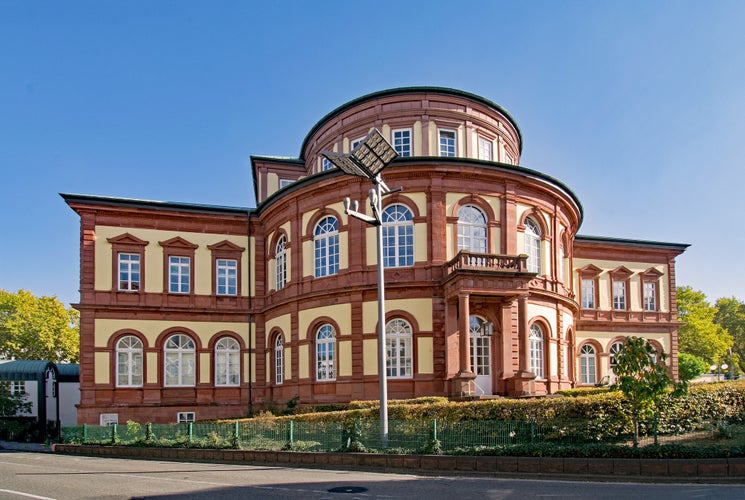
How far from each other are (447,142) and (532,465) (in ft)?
67.8

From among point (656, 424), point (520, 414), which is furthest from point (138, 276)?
point (656, 424)

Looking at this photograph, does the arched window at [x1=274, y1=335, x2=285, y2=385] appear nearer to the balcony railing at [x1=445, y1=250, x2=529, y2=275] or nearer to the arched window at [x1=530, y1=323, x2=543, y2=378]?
the balcony railing at [x1=445, y1=250, x2=529, y2=275]

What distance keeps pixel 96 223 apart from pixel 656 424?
27873 mm

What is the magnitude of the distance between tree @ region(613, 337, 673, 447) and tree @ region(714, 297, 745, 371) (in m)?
76.0

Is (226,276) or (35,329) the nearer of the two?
(226,276)

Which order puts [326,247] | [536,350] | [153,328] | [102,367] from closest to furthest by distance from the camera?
1. [536,350]
2. [326,247]
3. [102,367]
4. [153,328]

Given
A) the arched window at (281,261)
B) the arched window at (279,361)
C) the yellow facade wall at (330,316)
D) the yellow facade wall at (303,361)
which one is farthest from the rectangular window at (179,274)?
the yellow facade wall at (303,361)

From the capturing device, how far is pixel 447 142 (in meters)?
33.3

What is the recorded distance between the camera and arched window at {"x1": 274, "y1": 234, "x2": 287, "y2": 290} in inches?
1321

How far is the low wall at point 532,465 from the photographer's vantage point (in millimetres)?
14508

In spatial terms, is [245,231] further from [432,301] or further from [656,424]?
[656,424]

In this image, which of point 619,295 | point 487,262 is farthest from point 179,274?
point 619,295

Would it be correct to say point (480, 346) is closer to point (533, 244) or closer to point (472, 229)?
point (472, 229)

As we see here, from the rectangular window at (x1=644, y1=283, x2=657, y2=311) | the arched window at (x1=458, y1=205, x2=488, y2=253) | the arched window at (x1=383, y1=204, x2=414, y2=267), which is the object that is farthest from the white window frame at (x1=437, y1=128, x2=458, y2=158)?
the rectangular window at (x1=644, y1=283, x2=657, y2=311)
